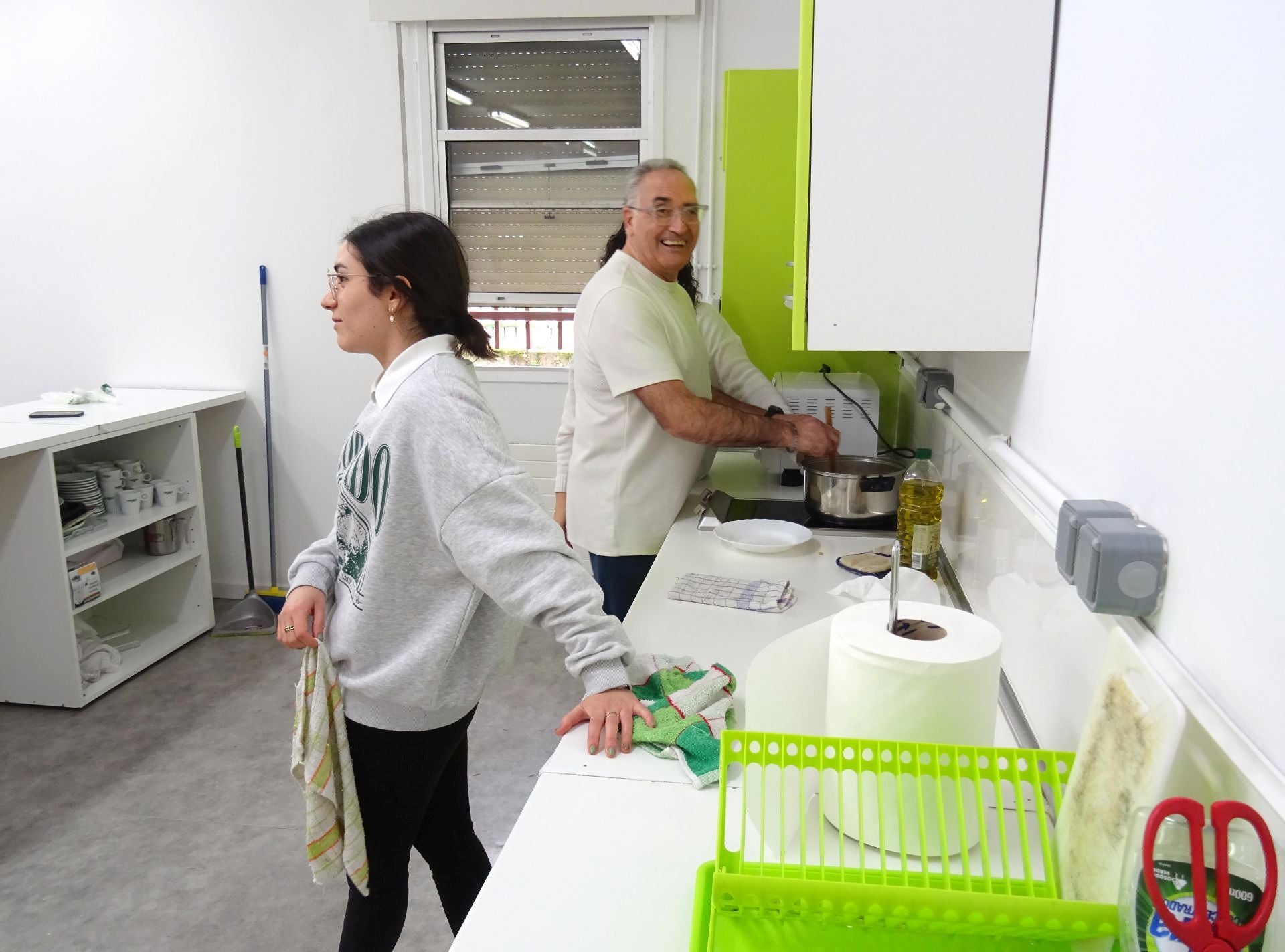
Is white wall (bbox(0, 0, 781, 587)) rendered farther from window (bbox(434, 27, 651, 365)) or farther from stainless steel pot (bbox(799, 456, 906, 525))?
stainless steel pot (bbox(799, 456, 906, 525))

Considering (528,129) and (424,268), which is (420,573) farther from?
(528,129)

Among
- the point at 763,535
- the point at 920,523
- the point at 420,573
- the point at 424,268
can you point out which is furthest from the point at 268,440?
the point at 920,523

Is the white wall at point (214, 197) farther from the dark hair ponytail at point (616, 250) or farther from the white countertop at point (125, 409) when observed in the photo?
the dark hair ponytail at point (616, 250)

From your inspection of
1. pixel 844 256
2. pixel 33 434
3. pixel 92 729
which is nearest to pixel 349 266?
pixel 844 256

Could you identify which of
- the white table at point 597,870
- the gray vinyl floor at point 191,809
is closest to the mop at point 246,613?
the gray vinyl floor at point 191,809

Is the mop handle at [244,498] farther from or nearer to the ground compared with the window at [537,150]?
nearer to the ground

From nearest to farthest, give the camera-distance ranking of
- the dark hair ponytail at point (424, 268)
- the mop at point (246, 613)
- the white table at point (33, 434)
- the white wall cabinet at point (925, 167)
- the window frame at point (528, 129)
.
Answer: the white wall cabinet at point (925, 167), the dark hair ponytail at point (424, 268), the white table at point (33, 434), the window frame at point (528, 129), the mop at point (246, 613)

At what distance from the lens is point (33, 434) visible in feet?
9.70

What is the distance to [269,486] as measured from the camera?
3.99 meters

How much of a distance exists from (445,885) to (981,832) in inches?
47.0

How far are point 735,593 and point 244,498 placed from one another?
289 cm

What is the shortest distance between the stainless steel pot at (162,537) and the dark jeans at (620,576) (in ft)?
7.24

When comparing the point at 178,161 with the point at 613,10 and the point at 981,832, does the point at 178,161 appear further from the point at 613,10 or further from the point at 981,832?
the point at 981,832

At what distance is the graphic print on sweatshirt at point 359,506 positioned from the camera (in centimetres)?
134
